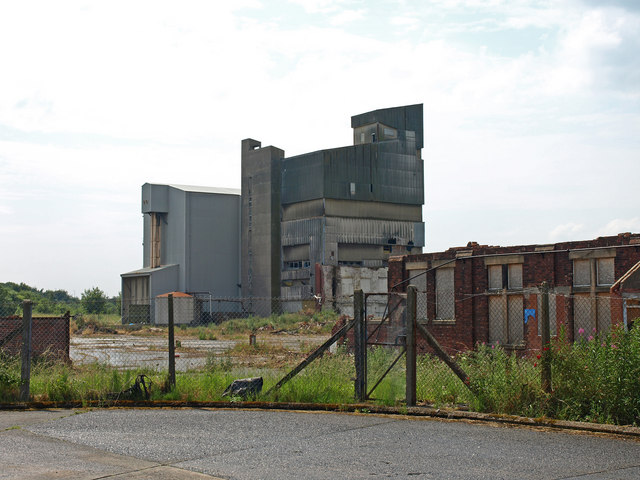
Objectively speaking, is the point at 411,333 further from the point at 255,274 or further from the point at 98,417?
the point at 255,274

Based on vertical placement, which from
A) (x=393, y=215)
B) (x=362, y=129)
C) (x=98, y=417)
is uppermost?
(x=362, y=129)

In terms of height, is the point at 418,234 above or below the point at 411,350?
above

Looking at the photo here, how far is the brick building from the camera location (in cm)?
1848

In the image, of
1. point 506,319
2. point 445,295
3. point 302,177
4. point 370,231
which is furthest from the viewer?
point 302,177

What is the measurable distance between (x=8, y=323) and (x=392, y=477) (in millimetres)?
12785

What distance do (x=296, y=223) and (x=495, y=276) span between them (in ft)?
147

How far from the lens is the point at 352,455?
300 inches

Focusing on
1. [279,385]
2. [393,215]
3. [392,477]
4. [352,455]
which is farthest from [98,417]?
[393,215]

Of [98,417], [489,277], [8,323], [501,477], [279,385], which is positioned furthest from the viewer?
[489,277]

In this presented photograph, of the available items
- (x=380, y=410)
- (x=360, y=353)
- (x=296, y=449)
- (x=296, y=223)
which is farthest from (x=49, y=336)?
(x=296, y=223)

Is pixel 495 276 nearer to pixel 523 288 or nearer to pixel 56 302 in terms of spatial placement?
pixel 523 288

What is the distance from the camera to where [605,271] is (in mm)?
19031

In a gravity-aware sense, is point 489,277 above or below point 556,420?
above

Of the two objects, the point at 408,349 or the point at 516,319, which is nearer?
the point at 408,349
